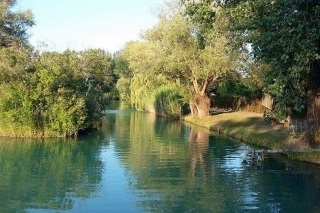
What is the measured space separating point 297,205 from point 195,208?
3276mm

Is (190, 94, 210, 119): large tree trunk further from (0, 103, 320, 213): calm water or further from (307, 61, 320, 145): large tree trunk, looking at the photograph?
(307, 61, 320, 145): large tree trunk

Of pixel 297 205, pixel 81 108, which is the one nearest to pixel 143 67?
pixel 81 108

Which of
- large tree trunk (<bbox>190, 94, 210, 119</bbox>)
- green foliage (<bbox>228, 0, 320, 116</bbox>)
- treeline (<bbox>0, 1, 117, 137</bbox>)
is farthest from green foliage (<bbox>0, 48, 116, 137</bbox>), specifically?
large tree trunk (<bbox>190, 94, 210, 119</bbox>)

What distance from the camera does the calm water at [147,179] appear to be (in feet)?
45.4

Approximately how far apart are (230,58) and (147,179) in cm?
2310

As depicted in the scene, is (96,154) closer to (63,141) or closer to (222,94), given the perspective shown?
(63,141)

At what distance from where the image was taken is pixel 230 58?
1521 inches

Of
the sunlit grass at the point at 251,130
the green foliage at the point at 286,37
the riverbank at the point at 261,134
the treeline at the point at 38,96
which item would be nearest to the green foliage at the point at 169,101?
the riverbank at the point at 261,134

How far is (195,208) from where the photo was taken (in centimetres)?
1338

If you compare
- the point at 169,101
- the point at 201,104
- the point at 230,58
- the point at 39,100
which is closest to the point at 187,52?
the point at 230,58

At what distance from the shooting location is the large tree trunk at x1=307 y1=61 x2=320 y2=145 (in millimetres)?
20297

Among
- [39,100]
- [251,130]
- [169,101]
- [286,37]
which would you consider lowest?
[251,130]

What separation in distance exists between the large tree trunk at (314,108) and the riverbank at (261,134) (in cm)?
62

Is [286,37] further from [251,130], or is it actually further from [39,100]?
[39,100]
